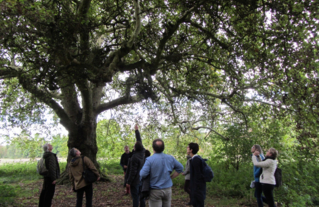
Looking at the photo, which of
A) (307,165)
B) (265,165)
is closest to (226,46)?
(265,165)

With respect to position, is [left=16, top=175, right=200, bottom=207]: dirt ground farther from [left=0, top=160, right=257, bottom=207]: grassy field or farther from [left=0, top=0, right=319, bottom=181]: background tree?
[left=0, top=0, right=319, bottom=181]: background tree

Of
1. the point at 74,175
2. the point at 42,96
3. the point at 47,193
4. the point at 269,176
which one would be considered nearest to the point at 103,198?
the point at 47,193

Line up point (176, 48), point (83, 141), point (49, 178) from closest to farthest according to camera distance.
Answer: point (49, 178) → point (176, 48) → point (83, 141)

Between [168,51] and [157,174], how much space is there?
5.40m

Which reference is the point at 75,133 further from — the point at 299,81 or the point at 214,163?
the point at 299,81

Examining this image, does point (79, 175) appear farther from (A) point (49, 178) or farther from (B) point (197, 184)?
(B) point (197, 184)

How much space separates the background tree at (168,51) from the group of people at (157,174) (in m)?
1.76

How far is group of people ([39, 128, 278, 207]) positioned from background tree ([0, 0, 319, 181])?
1757 millimetres

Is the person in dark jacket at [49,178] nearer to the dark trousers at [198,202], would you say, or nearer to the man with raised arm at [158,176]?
the man with raised arm at [158,176]

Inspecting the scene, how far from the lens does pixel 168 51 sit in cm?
809

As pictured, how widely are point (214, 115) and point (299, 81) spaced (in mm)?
4835

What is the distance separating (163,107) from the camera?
413 inches

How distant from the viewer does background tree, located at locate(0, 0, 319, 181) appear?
5422mm

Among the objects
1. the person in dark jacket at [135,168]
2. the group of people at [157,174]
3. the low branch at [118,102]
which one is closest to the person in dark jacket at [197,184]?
the group of people at [157,174]
